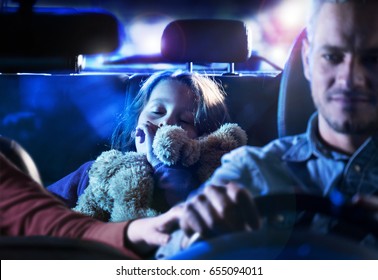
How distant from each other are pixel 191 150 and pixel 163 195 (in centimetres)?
13

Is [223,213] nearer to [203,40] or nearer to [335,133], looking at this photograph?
[335,133]

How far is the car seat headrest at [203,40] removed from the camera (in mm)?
1485

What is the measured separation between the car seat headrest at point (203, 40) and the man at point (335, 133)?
0.19 metres

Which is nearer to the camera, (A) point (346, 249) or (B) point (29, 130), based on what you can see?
(A) point (346, 249)

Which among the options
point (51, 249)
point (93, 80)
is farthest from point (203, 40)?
point (51, 249)

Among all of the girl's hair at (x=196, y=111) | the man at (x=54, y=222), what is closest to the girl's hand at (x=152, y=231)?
the man at (x=54, y=222)

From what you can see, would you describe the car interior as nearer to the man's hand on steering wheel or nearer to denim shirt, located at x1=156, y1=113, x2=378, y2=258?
denim shirt, located at x1=156, y1=113, x2=378, y2=258

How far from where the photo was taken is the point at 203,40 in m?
1.52

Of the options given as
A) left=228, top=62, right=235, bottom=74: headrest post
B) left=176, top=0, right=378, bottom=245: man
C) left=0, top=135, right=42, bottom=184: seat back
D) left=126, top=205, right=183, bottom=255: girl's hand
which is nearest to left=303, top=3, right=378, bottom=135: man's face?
left=176, top=0, right=378, bottom=245: man

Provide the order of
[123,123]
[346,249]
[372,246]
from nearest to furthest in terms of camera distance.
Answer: [346,249] < [372,246] < [123,123]

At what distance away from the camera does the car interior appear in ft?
4.87

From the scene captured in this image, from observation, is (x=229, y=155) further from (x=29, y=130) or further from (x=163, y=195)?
(x=29, y=130)
